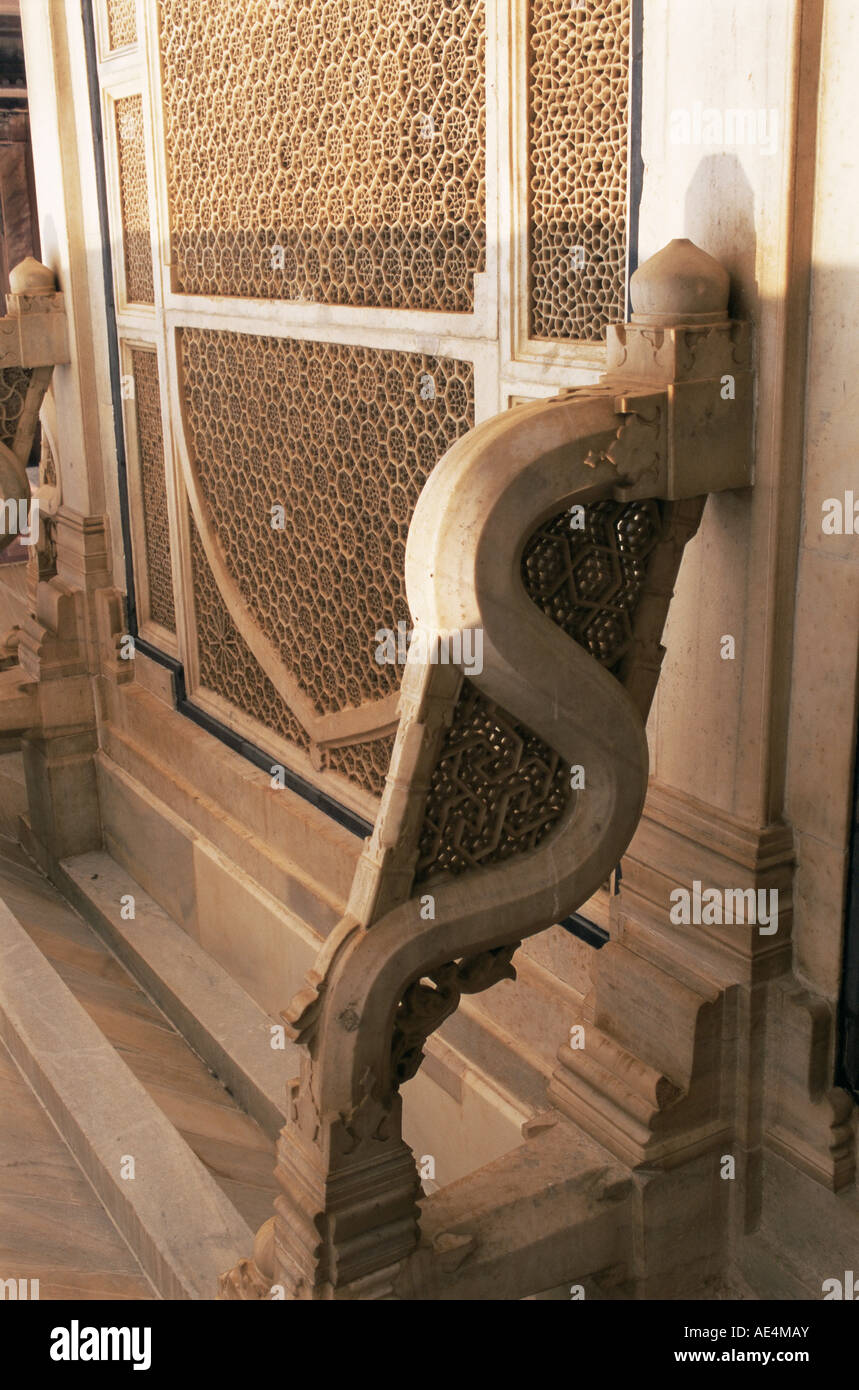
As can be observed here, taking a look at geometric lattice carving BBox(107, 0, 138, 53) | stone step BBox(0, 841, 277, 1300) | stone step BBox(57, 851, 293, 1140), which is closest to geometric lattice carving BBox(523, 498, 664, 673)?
stone step BBox(0, 841, 277, 1300)

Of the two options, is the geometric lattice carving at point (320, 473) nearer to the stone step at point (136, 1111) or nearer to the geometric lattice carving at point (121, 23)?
the geometric lattice carving at point (121, 23)

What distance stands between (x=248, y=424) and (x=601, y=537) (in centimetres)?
179

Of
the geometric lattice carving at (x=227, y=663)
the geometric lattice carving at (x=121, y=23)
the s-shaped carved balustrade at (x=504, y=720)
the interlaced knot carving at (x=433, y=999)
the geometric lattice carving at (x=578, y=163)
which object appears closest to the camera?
the s-shaped carved balustrade at (x=504, y=720)

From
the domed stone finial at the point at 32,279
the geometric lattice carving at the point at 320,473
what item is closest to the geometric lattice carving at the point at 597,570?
the geometric lattice carving at the point at 320,473

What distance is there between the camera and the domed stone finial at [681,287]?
1770 mm

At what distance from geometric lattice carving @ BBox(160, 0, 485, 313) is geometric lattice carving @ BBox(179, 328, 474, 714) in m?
0.15

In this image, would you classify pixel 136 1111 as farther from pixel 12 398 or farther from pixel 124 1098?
pixel 12 398

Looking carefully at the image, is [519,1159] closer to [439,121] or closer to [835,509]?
[835,509]

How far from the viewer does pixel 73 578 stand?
14.7 feet

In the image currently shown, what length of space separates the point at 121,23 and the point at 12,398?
41.4 inches

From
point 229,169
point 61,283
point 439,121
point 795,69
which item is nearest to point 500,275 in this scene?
point 439,121

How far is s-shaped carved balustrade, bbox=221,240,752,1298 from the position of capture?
1.67 m

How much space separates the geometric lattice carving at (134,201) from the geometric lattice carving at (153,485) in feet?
0.59

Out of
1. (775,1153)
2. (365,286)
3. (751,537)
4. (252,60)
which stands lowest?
(775,1153)
